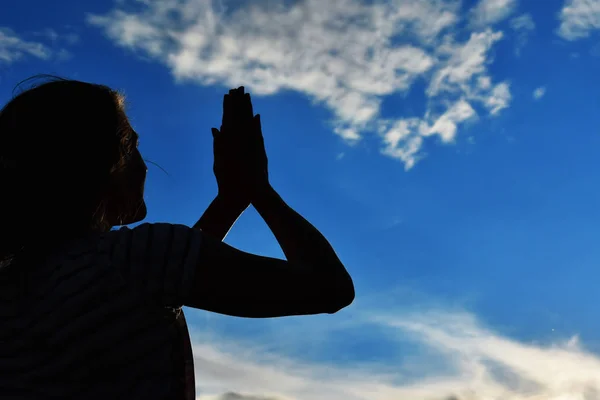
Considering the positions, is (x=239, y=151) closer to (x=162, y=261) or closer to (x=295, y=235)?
(x=295, y=235)

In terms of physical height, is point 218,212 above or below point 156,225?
above

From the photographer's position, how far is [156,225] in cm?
216

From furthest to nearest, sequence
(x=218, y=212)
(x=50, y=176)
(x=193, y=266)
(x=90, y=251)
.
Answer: (x=218, y=212) < (x=50, y=176) < (x=90, y=251) < (x=193, y=266)

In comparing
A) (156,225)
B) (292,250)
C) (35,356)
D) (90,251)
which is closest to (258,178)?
(292,250)

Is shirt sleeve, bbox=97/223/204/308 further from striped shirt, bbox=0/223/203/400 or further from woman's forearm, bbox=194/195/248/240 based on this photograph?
woman's forearm, bbox=194/195/248/240

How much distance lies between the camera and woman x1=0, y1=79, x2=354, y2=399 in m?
2.07

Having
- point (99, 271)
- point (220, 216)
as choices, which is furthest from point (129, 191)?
point (220, 216)

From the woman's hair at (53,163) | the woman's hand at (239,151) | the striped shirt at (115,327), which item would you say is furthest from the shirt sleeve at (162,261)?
the woman's hand at (239,151)

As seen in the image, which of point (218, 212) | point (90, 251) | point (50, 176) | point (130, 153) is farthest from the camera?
point (218, 212)

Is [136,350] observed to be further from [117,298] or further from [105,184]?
[105,184]

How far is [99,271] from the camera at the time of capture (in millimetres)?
2111

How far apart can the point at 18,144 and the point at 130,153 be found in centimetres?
46

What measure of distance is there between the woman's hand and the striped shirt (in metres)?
0.74

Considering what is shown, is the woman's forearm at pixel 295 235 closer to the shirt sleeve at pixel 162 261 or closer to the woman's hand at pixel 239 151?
the woman's hand at pixel 239 151
